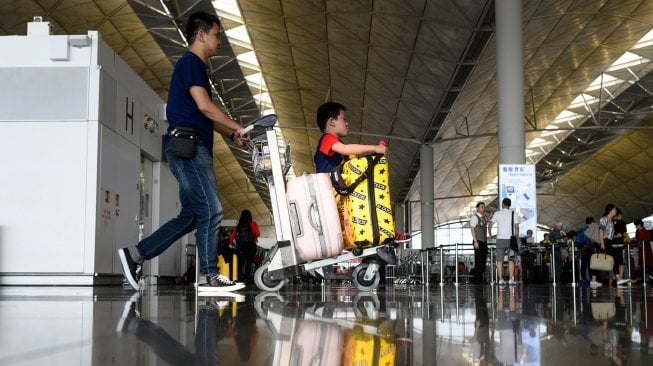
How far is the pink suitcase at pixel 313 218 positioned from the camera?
19.9 ft

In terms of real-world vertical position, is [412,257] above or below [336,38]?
below

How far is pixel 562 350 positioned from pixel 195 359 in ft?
2.91

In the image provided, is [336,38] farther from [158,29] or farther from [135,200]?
[135,200]

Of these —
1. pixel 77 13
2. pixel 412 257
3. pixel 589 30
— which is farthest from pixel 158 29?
pixel 589 30

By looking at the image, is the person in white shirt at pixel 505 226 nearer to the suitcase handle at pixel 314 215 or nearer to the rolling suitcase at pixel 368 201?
the rolling suitcase at pixel 368 201

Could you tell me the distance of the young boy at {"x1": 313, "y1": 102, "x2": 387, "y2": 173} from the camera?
6.56 m

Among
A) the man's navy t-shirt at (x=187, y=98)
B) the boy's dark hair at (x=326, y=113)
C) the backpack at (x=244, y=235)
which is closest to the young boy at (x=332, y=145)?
the boy's dark hair at (x=326, y=113)

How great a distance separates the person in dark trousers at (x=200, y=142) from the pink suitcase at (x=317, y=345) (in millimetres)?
3245

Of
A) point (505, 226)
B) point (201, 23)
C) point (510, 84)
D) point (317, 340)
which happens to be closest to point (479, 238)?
point (505, 226)

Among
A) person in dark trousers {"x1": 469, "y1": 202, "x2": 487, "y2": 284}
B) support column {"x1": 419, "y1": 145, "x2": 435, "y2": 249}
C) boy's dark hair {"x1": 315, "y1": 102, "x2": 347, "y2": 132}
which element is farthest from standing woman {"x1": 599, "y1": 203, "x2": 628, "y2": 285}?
support column {"x1": 419, "y1": 145, "x2": 435, "y2": 249}

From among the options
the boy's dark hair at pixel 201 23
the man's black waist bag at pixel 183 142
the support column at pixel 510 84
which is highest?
the support column at pixel 510 84

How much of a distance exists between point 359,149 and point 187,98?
1.57 m

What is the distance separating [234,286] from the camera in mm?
5980

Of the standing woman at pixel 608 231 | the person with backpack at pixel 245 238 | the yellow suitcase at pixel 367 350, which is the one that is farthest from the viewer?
the person with backpack at pixel 245 238
